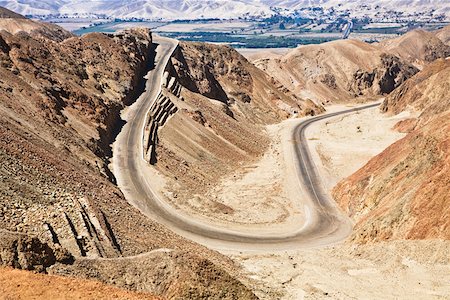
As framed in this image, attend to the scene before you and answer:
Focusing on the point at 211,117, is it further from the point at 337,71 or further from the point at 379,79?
the point at 379,79

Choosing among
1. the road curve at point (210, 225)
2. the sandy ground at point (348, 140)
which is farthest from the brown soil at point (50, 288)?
the sandy ground at point (348, 140)

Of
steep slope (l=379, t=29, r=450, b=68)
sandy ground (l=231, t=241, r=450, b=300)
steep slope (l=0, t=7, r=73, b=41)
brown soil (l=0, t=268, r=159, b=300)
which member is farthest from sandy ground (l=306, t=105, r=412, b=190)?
steep slope (l=0, t=7, r=73, b=41)

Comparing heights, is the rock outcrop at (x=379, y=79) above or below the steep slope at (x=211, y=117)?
above

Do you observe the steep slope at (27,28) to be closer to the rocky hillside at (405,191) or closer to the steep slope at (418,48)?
the steep slope at (418,48)

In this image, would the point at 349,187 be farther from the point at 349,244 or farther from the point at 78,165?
the point at 78,165

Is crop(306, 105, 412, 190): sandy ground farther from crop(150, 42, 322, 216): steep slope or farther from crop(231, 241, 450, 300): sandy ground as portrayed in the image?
crop(231, 241, 450, 300): sandy ground

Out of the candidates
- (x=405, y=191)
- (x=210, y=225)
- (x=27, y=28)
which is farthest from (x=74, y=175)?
(x=27, y=28)
